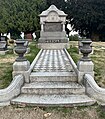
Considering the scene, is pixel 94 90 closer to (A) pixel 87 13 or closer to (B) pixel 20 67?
(B) pixel 20 67

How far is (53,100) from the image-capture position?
5.92 meters

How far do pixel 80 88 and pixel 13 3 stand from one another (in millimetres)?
27140

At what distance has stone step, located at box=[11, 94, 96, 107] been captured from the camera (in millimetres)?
5719

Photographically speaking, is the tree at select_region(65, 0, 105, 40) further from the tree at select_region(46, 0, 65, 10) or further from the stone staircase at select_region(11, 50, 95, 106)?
the stone staircase at select_region(11, 50, 95, 106)

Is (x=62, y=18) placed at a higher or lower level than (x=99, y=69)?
higher

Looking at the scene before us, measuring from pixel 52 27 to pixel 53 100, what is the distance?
12915 mm

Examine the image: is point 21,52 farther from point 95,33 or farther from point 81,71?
point 95,33

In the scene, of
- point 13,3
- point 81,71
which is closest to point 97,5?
point 13,3

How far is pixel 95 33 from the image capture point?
3275 cm

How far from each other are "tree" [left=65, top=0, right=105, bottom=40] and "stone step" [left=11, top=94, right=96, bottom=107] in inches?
966

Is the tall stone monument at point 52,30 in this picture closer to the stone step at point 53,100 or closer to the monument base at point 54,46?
the monument base at point 54,46

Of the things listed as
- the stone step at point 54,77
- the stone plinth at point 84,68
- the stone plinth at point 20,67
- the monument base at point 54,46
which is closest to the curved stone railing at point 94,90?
the stone plinth at point 84,68

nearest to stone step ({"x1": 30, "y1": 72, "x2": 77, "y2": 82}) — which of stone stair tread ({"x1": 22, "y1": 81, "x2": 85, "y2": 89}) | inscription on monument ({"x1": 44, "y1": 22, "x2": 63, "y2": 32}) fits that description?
stone stair tread ({"x1": 22, "y1": 81, "x2": 85, "y2": 89})

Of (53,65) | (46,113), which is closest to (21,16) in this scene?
(53,65)
